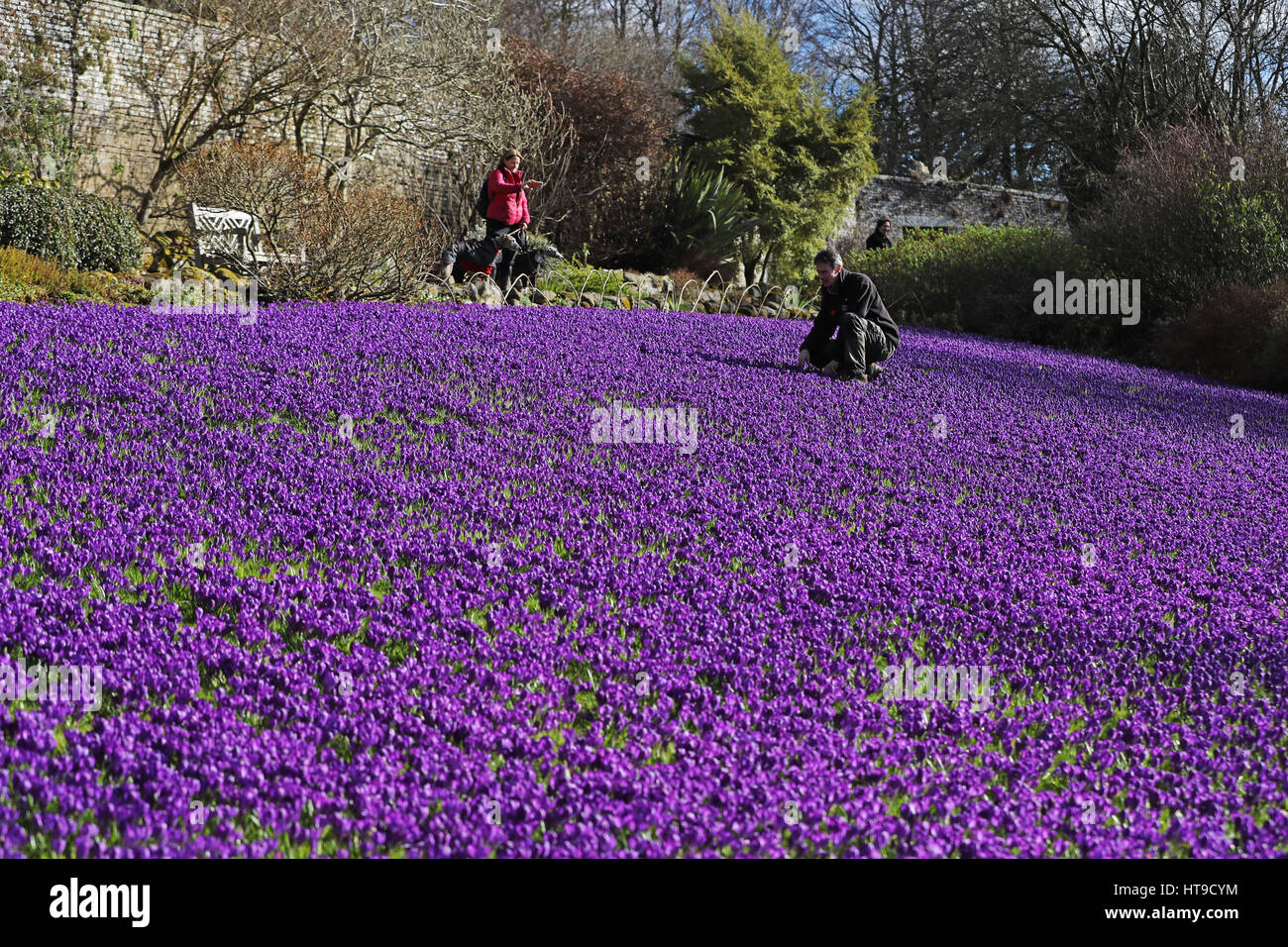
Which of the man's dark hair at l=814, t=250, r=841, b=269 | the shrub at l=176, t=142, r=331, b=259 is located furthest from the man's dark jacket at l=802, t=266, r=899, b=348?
the shrub at l=176, t=142, r=331, b=259

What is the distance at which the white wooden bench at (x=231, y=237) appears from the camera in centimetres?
1132

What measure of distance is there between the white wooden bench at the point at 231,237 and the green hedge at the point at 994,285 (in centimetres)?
1043

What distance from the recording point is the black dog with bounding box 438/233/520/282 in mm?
12516

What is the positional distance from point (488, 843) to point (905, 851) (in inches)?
42.7

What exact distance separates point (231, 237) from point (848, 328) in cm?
701

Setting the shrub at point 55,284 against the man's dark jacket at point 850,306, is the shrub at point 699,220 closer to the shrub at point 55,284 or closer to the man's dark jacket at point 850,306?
the man's dark jacket at point 850,306

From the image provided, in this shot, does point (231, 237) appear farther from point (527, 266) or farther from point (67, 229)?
point (527, 266)

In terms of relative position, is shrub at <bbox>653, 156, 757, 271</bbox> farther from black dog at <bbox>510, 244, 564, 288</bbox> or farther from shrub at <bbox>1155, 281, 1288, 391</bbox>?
shrub at <bbox>1155, 281, 1288, 391</bbox>

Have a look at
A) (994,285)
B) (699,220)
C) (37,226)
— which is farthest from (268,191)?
(994,285)

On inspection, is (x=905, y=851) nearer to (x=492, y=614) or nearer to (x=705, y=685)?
(x=705, y=685)

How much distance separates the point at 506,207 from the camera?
1257 centimetres

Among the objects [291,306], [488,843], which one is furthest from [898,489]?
[291,306]

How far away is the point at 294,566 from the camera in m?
4.19

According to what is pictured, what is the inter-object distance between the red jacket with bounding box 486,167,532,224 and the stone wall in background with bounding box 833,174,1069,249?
54.0ft
